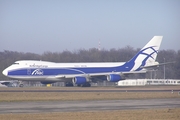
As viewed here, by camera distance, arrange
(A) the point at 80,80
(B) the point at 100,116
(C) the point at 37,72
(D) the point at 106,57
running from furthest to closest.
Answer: (D) the point at 106,57, (A) the point at 80,80, (C) the point at 37,72, (B) the point at 100,116

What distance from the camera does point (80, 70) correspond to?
225 feet

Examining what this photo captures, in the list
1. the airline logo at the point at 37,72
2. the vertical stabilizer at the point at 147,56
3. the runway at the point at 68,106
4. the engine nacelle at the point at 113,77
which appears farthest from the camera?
the vertical stabilizer at the point at 147,56

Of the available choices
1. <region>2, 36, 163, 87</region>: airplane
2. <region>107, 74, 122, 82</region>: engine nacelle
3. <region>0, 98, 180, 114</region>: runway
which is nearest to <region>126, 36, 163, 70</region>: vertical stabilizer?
<region>2, 36, 163, 87</region>: airplane

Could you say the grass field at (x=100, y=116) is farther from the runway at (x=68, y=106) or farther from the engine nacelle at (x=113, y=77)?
the engine nacelle at (x=113, y=77)

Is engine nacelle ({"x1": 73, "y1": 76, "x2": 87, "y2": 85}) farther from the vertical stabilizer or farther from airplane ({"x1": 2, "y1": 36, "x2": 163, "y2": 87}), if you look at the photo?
the vertical stabilizer

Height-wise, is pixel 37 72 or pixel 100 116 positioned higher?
pixel 37 72

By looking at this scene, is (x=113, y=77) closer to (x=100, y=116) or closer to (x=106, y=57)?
(x=100, y=116)

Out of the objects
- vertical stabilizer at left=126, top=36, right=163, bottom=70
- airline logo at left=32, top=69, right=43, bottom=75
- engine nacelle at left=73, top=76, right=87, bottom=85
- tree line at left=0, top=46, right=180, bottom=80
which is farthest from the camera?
tree line at left=0, top=46, right=180, bottom=80

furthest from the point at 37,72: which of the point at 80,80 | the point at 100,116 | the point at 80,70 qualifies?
the point at 100,116

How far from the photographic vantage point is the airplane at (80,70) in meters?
66.1

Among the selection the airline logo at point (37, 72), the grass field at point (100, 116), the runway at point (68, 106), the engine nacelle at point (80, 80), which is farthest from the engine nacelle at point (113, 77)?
the grass field at point (100, 116)

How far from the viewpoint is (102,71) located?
68.8 meters

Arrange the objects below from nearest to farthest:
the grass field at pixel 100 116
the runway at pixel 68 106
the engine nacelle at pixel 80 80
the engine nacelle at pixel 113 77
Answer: the grass field at pixel 100 116, the runway at pixel 68 106, the engine nacelle at pixel 80 80, the engine nacelle at pixel 113 77

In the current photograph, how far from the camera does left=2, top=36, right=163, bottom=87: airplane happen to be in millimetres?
66062
